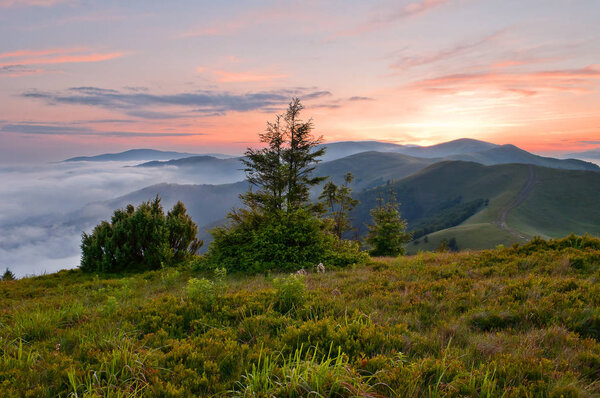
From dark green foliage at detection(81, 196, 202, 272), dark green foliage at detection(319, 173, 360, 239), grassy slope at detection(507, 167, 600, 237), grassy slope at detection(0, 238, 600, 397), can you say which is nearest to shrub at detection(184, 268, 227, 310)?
grassy slope at detection(0, 238, 600, 397)

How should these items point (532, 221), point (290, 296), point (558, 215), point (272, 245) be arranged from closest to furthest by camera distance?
point (290, 296) < point (272, 245) < point (532, 221) < point (558, 215)

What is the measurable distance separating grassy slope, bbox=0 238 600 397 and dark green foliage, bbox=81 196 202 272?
12.0 m

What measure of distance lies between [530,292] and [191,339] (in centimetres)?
584

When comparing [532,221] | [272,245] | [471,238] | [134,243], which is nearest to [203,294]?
[272,245]

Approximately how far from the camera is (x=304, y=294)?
5594mm

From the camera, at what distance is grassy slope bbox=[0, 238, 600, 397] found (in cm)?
283

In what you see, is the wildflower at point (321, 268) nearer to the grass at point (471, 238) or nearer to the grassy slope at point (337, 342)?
the grassy slope at point (337, 342)

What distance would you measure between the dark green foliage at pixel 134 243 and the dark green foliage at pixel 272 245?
20.4 feet

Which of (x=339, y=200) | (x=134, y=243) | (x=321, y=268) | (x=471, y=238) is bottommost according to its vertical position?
(x=471, y=238)

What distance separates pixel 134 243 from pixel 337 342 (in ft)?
58.4

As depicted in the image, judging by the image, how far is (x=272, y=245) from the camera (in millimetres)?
→ 11734

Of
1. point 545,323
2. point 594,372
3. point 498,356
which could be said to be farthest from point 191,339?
point 545,323

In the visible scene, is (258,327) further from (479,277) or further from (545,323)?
(479,277)

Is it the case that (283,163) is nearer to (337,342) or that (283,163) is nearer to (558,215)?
(337,342)
